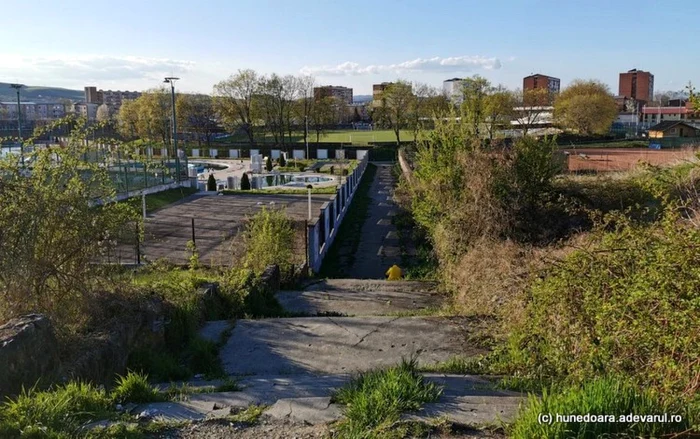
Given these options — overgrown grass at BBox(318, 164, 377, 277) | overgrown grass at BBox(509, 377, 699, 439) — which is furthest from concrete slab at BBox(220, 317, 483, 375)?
overgrown grass at BBox(318, 164, 377, 277)

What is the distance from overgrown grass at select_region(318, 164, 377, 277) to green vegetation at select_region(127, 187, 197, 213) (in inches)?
396

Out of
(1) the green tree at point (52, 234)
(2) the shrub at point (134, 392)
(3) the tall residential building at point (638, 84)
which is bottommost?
(2) the shrub at point (134, 392)

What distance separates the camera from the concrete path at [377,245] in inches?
668

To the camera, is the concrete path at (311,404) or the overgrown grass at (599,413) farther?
the concrete path at (311,404)

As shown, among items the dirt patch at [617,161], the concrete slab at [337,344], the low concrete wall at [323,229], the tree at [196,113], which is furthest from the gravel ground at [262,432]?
the tree at [196,113]

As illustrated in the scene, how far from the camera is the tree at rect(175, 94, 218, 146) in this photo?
84.2 meters

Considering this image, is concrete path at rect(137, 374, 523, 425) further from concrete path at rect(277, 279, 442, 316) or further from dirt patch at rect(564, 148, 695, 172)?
dirt patch at rect(564, 148, 695, 172)

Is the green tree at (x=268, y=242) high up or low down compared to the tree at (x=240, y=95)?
down

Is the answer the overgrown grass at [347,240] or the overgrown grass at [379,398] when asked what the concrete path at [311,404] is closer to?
the overgrown grass at [379,398]

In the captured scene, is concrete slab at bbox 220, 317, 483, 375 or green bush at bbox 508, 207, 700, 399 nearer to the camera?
green bush at bbox 508, 207, 700, 399

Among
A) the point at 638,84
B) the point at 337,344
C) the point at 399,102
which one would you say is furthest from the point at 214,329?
the point at 638,84

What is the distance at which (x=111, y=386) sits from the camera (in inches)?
206

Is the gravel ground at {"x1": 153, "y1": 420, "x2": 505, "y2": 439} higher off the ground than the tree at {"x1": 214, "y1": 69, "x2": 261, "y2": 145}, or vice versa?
the tree at {"x1": 214, "y1": 69, "x2": 261, "y2": 145}

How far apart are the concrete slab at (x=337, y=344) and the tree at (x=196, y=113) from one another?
79.6 metres
